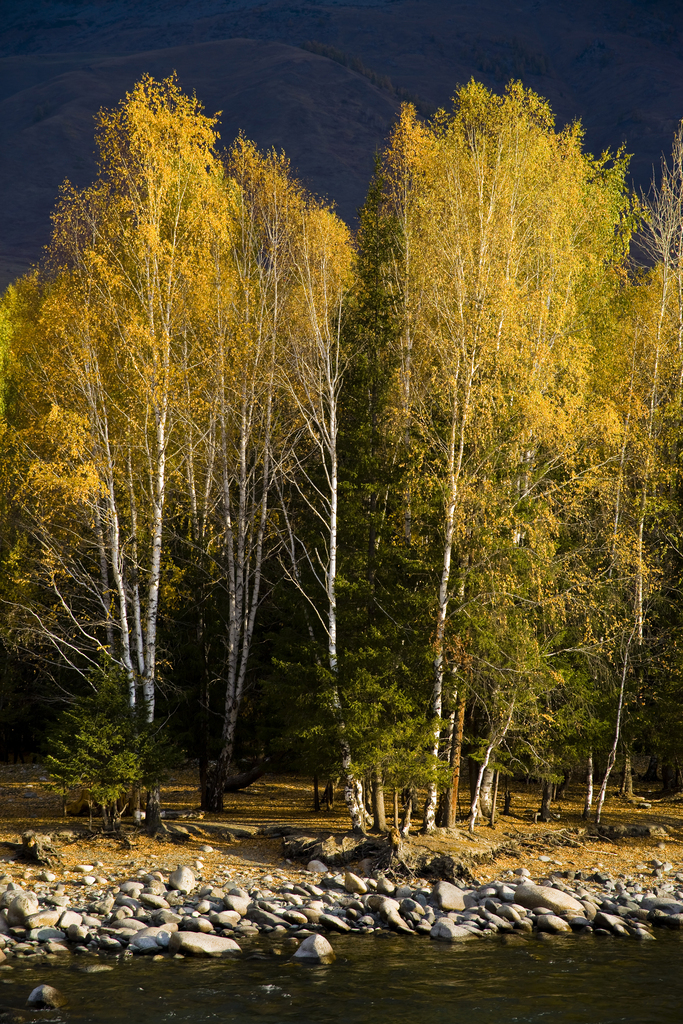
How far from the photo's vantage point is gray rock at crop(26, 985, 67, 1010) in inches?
334

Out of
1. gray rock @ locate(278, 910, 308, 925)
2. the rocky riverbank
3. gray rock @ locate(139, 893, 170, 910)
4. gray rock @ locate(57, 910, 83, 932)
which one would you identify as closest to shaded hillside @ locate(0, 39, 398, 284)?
the rocky riverbank

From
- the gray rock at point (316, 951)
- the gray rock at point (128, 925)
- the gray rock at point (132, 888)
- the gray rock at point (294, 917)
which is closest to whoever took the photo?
the gray rock at point (316, 951)

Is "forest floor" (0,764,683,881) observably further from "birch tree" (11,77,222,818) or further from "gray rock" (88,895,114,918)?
"birch tree" (11,77,222,818)

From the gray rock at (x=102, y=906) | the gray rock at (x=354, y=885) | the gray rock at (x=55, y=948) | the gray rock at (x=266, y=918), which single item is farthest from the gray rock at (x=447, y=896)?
the gray rock at (x=55, y=948)

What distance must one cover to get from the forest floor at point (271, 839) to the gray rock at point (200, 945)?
10.3 feet

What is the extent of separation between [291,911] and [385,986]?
111 inches

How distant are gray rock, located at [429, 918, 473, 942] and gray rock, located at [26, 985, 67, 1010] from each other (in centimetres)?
499

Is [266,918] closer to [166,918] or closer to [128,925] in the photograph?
[166,918]

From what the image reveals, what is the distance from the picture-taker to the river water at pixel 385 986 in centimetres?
857

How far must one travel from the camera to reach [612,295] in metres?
23.4

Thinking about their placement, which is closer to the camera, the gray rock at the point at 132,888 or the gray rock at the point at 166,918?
the gray rock at the point at 166,918

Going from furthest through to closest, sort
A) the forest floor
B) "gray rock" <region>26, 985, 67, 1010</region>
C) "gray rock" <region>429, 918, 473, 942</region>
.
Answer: the forest floor → "gray rock" <region>429, 918, 473, 942</region> → "gray rock" <region>26, 985, 67, 1010</region>

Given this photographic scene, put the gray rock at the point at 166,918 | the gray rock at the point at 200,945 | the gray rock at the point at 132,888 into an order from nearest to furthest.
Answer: the gray rock at the point at 200,945, the gray rock at the point at 166,918, the gray rock at the point at 132,888

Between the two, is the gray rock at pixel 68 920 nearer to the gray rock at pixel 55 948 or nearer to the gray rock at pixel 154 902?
the gray rock at pixel 55 948
